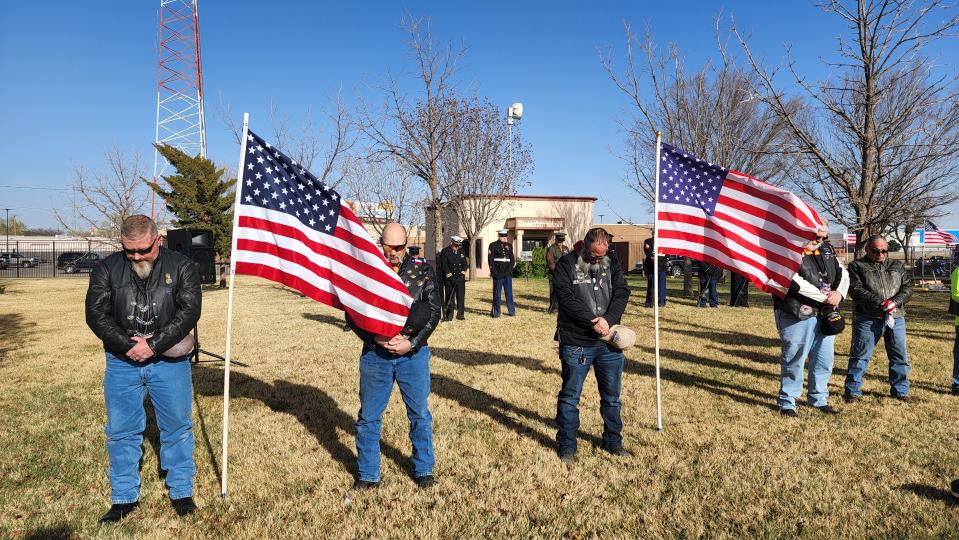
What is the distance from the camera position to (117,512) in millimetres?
3742

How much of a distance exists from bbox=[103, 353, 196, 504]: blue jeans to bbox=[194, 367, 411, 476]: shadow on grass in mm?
1281

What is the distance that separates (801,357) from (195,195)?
82.1 feet

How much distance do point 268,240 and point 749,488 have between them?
4.06 metres

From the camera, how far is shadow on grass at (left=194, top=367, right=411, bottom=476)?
491cm

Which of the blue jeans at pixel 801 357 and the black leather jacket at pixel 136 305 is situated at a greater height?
the black leather jacket at pixel 136 305

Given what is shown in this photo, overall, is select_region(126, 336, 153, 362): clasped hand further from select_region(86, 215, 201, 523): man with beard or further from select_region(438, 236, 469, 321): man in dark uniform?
select_region(438, 236, 469, 321): man in dark uniform

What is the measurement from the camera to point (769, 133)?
2294 cm

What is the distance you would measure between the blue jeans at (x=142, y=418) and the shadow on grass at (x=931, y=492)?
17.1ft

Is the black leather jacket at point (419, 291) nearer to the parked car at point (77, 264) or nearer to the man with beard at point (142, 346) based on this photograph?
the man with beard at point (142, 346)

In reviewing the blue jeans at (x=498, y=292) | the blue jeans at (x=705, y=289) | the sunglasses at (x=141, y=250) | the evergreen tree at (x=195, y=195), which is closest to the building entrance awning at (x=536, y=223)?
the evergreen tree at (x=195, y=195)

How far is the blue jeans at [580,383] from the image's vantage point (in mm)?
4598

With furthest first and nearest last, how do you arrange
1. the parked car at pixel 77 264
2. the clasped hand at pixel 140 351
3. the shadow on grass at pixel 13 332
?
the parked car at pixel 77 264
the shadow on grass at pixel 13 332
the clasped hand at pixel 140 351

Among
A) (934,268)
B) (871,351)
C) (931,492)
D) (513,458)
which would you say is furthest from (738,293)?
(934,268)

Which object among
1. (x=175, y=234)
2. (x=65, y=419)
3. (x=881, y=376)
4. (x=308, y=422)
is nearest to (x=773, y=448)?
(x=881, y=376)
